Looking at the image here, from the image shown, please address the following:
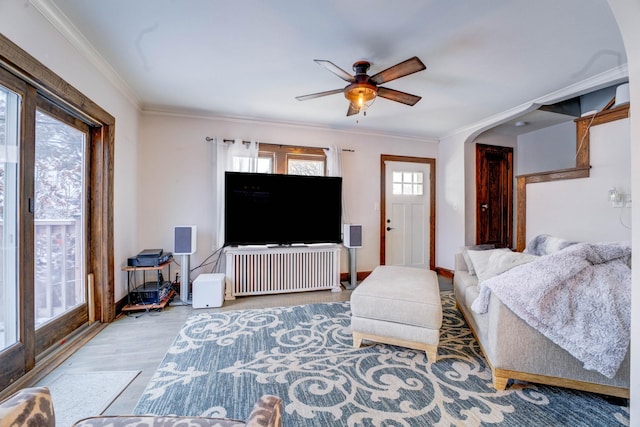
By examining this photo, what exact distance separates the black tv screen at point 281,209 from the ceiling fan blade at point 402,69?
1.81 meters

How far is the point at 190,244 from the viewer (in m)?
3.08

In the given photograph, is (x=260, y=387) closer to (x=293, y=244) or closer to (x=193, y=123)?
(x=293, y=244)

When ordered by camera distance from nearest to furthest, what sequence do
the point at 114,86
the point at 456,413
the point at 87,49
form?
the point at 456,413
the point at 87,49
the point at 114,86

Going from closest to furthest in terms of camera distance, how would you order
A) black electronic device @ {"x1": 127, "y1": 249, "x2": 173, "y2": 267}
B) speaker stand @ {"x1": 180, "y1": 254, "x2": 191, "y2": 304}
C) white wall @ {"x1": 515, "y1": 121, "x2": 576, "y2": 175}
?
black electronic device @ {"x1": 127, "y1": 249, "x2": 173, "y2": 267} < speaker stand @ {"x1": 180, "y1": 254, "x2": 191, "y2": 304} < white wall @ {"x1": 515, "y1": 121, "x2": 576, "y2": 175}

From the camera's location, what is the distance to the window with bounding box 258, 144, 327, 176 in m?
3.83

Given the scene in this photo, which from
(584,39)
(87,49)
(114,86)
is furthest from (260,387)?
(584,39)

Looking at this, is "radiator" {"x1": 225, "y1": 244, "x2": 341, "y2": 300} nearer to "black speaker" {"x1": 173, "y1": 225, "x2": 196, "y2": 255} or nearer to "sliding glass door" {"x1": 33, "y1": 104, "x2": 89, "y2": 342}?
"black speaker" {"x1": 173, "y1": 225, "x2": 196, "y2": 255}

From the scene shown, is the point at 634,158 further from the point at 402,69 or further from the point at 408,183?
the point at 408,183

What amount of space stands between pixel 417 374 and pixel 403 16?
7.97 ft

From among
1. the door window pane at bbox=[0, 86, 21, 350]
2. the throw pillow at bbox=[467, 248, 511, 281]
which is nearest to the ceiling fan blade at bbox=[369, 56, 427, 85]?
the throw pillow at bbox=[467, 248, 511, 281]

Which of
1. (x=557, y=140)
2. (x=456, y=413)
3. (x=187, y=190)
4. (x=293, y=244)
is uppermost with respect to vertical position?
(x=557, y=140)

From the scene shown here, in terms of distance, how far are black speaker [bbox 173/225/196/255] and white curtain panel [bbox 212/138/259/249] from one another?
436 mm

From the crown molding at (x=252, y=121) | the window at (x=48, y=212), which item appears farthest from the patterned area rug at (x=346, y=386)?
the crown molding at (x=252, y=121)

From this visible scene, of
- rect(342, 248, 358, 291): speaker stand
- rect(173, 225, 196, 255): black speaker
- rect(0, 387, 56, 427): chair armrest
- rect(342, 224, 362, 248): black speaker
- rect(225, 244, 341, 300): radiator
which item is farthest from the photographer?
rect(342, 248, 358, 291): speaker stand
